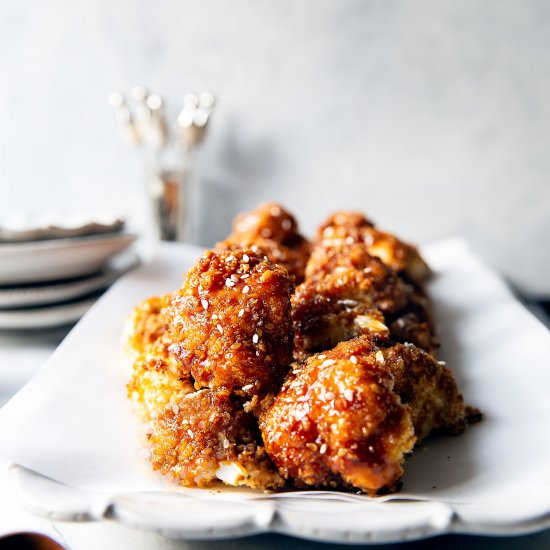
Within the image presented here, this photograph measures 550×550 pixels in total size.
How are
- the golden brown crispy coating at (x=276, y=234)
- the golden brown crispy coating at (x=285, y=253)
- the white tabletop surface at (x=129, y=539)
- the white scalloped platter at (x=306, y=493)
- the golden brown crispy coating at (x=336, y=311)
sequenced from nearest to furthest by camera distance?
the white scalloped platter at (x=306, y=493)
the white tabletop surface at (x=129, y=539)
the golden brown crispy coating at (x=336, y=311)
the golden brown crispy coating at (x=285, y=253)
the golden brown crispy coating at (x=276, y=234)

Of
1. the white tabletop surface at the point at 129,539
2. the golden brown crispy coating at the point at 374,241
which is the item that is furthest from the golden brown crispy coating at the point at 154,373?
the golden brown crispy coating at the point at 374,241

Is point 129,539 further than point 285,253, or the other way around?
point 285,253

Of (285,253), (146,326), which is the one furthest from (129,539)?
(285,253)

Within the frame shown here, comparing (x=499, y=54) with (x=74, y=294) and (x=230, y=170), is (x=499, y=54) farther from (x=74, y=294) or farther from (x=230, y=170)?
(x=74, y=294)

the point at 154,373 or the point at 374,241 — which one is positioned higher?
the point at 374,241

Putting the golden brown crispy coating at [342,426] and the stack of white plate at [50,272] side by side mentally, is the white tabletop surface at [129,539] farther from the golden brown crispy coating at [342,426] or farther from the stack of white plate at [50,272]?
the stack of white plate at [50,272]

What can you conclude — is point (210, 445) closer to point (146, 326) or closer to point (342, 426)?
point (342, 426)

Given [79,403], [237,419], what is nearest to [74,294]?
[79,403]
